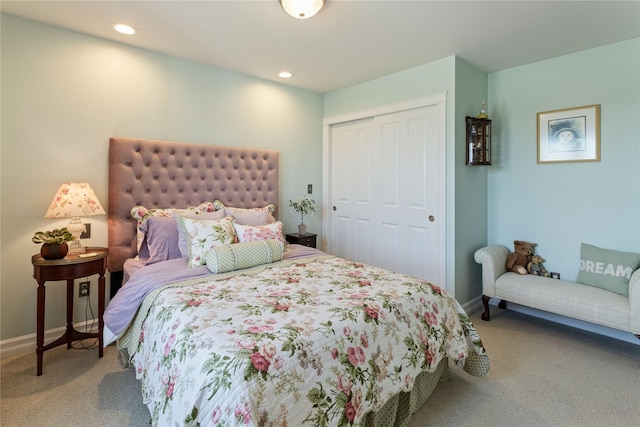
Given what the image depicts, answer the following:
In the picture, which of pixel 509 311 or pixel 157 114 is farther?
pixel 509 311

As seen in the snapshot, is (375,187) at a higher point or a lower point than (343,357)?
higher

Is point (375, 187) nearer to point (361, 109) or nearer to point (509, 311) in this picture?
point (361, 109)

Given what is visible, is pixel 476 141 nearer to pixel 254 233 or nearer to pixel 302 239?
pixel 302 239

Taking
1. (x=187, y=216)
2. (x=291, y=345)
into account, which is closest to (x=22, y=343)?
(x=187, y=216)

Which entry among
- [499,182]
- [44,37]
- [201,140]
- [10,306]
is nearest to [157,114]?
[201,140]

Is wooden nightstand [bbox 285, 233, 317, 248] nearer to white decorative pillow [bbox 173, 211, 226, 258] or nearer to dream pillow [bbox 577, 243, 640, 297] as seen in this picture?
white decorative pillow [bbox 173, 211, 226, 258]

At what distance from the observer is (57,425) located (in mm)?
1721

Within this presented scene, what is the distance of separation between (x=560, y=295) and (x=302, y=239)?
7.91 feet

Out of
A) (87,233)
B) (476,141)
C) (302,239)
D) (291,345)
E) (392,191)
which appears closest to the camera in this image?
(291,345)

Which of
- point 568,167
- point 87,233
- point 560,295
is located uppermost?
point 568,167

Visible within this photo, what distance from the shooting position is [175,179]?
303 cm

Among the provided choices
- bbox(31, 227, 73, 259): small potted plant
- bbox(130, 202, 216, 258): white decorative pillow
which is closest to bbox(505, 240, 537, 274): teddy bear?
bbox(130, 202, 216, 258): white decorative pillow

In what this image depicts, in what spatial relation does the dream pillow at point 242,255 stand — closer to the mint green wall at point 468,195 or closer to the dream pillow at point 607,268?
the mint green wall at point 468,195

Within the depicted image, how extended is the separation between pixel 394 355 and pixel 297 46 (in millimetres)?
2485
